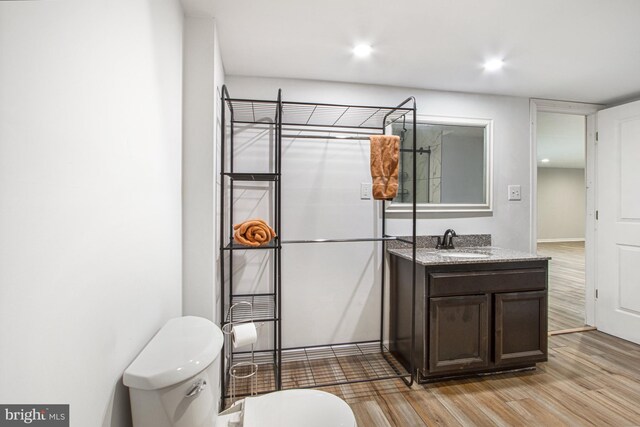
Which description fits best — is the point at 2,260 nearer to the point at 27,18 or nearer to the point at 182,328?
the point at 27,18

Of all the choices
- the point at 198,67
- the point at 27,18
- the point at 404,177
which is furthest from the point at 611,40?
the point at 27,18

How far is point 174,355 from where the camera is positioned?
88 centimetres

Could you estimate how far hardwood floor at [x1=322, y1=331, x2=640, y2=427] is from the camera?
1656 mm

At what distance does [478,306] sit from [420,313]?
39 centimetres

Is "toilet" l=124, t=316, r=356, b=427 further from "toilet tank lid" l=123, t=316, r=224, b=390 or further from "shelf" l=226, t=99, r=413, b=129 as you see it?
"shelf" l=226, t=99, r=413, b=129

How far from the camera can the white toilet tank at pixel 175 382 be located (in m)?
0.79

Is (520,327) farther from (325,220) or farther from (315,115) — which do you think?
(315,115)

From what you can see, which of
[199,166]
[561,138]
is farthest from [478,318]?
[561,138]

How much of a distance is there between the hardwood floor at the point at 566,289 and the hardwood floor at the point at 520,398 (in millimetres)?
755

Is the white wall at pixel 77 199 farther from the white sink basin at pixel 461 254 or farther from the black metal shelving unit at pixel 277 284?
the white sink basin at pixel 461 254

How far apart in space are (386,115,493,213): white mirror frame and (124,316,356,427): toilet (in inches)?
63.7

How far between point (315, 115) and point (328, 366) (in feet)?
6.05

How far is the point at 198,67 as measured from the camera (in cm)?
155

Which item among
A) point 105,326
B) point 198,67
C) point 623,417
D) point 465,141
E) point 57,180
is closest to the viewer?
point 57,180
